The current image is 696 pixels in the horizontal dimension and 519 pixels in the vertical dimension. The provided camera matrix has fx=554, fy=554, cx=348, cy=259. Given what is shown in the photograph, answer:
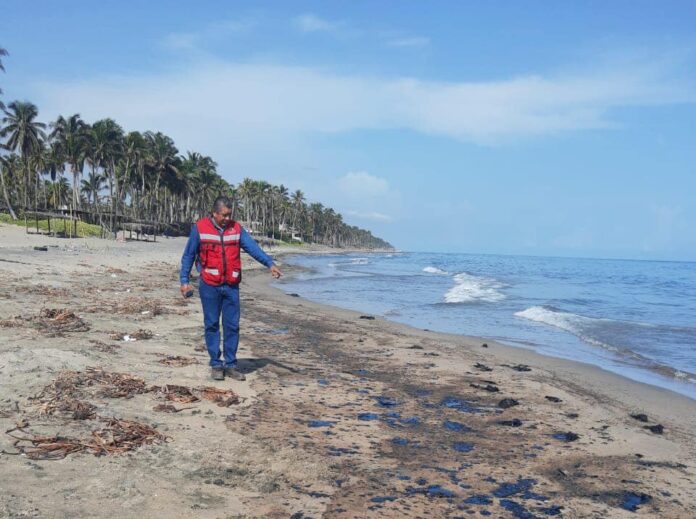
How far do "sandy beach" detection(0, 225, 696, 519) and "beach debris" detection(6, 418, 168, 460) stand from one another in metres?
0.01

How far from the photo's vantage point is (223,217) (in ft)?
20.0

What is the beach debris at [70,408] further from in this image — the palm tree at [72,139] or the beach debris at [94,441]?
the palm tree at [72,139]

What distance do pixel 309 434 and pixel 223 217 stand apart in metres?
2.63

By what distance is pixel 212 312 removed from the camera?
6.24 meters

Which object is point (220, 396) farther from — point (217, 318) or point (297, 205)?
point (297, 205)

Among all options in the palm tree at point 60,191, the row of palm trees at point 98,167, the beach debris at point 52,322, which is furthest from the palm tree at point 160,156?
the beach debris at point 52,322

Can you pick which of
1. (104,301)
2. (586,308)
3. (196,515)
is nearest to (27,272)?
(104,301)

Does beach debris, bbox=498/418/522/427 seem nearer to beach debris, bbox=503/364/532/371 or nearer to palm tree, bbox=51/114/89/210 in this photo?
beach debris, bbox=503/364/532/371

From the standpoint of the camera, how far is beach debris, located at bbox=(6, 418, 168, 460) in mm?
3629

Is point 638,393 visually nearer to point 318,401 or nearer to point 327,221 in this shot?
point 318,401

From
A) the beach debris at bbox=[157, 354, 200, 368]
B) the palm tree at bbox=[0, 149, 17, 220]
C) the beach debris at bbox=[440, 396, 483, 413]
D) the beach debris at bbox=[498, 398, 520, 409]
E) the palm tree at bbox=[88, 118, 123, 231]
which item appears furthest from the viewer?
the palm tree at bbox=[88, 118, 123, 231]

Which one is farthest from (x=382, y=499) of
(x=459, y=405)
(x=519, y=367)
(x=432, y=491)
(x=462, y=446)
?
(x=519, y=367)

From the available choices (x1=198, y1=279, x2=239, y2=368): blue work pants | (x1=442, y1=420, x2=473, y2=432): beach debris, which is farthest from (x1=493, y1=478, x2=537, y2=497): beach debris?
(x1=198, y1=279, x2=239, y2=368): blue work pants

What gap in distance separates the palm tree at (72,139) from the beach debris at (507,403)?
65232 mm
